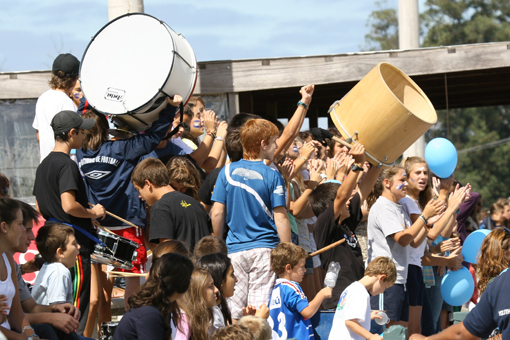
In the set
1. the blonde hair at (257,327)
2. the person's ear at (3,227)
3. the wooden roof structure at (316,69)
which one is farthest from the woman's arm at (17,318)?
the wooden roof structure at (316,69)

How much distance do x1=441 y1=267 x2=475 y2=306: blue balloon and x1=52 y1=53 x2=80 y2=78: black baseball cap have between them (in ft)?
13.7

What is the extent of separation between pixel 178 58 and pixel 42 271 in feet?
7.05

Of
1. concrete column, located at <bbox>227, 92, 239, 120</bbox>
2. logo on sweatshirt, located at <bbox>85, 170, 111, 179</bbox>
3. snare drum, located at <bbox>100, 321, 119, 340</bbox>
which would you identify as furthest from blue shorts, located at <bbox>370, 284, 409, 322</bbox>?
concrete column, located at <bbox>227, 92, 239, 120</bbox>

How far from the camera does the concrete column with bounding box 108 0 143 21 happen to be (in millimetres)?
7688

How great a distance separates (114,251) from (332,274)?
167 cm

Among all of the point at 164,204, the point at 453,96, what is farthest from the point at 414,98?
the point at 453,96

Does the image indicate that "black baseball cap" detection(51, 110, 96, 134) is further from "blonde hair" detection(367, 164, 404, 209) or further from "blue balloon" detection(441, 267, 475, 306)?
"blue balloon" detection(441, 267, 475, 306)

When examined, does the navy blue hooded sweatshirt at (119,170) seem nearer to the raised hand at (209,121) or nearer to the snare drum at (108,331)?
the raised hand at (209,121)

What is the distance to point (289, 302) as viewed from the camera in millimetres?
4652

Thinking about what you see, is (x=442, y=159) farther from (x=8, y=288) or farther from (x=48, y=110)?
(x=8, y=288)

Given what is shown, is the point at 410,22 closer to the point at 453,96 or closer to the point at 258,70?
the point at 453,96

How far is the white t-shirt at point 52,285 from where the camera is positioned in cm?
431

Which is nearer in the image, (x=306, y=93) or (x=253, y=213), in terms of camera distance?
(x=253, y=213)

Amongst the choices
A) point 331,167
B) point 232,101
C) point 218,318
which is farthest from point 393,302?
point 232,101
